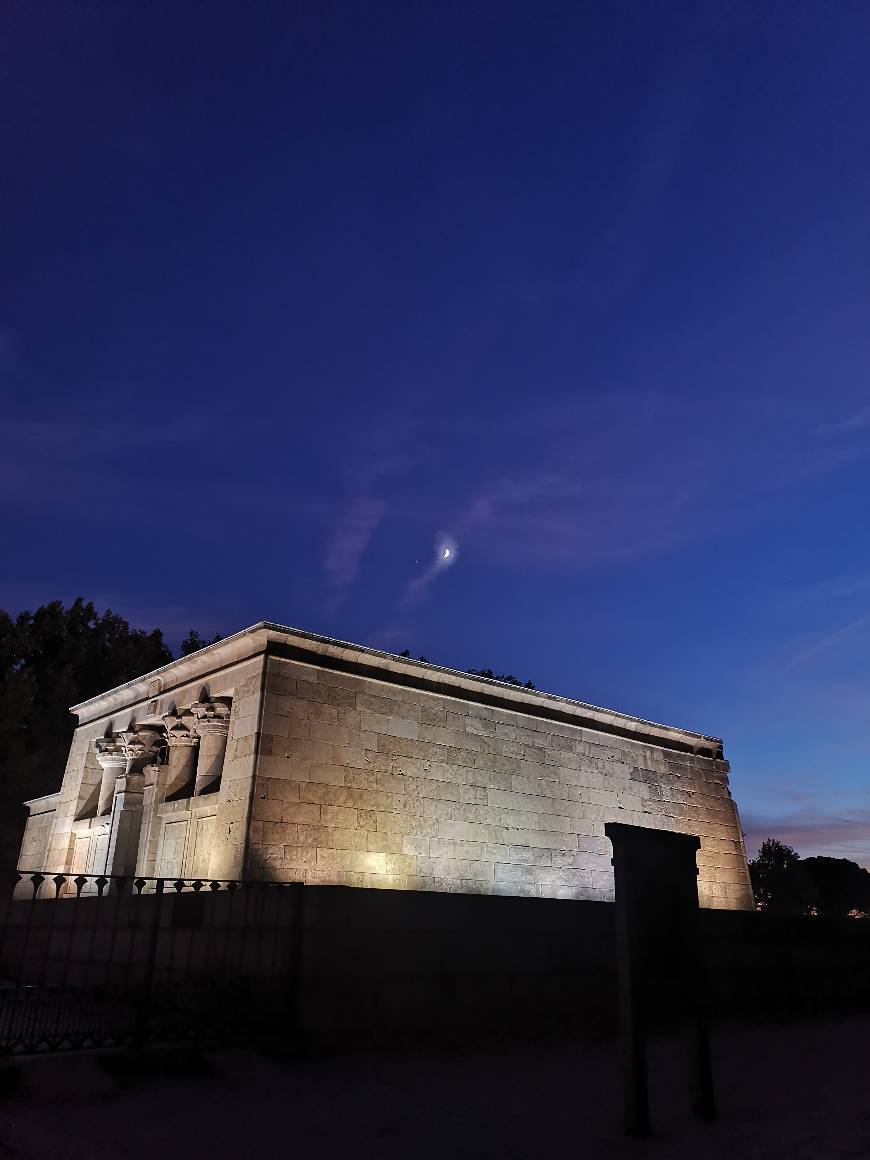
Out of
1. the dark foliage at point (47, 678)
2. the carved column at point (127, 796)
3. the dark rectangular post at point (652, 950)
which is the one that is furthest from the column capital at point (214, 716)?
the dark foliage at point (47, 678)

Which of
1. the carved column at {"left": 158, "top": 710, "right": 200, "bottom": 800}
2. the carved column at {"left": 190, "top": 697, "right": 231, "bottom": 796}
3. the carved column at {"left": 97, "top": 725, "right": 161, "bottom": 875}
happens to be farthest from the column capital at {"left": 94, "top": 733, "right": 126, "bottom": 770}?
the carved column at {"left": 190, "top": 697, "right": 231, "bottom": 796}

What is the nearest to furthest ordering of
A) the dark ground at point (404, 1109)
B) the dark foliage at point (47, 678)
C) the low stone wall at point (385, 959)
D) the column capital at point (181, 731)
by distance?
the dark ground at point (404, 1109) → the low stone wall at point (385, 959) → the column capital at point (181, 731) → the dark foliage at point (47, 678)

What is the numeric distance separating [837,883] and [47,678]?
6773cm

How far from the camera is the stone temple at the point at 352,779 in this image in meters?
12.9

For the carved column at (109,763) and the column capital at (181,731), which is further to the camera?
the carved column at (109,763)

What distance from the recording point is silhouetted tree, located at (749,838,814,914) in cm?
6000

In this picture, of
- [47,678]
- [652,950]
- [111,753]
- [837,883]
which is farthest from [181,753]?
[837,883]

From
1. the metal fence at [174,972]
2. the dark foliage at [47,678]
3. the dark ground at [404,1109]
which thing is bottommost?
the dark ground at [404,1109]

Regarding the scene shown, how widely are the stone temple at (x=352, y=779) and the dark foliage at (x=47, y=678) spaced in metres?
7.35

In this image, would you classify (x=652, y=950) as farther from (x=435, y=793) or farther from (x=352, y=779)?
(x=435, y=793)

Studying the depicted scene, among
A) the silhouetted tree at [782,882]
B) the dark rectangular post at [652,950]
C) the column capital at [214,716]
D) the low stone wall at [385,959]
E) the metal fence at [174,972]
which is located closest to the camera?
the dark rectangular post at [652,950]

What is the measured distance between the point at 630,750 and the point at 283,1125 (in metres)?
14.1

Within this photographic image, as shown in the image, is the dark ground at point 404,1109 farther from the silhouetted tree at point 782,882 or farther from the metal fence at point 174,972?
the silhouetted tree at point 782,882

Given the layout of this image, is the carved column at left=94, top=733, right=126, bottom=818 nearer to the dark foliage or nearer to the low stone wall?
the low stone wall
